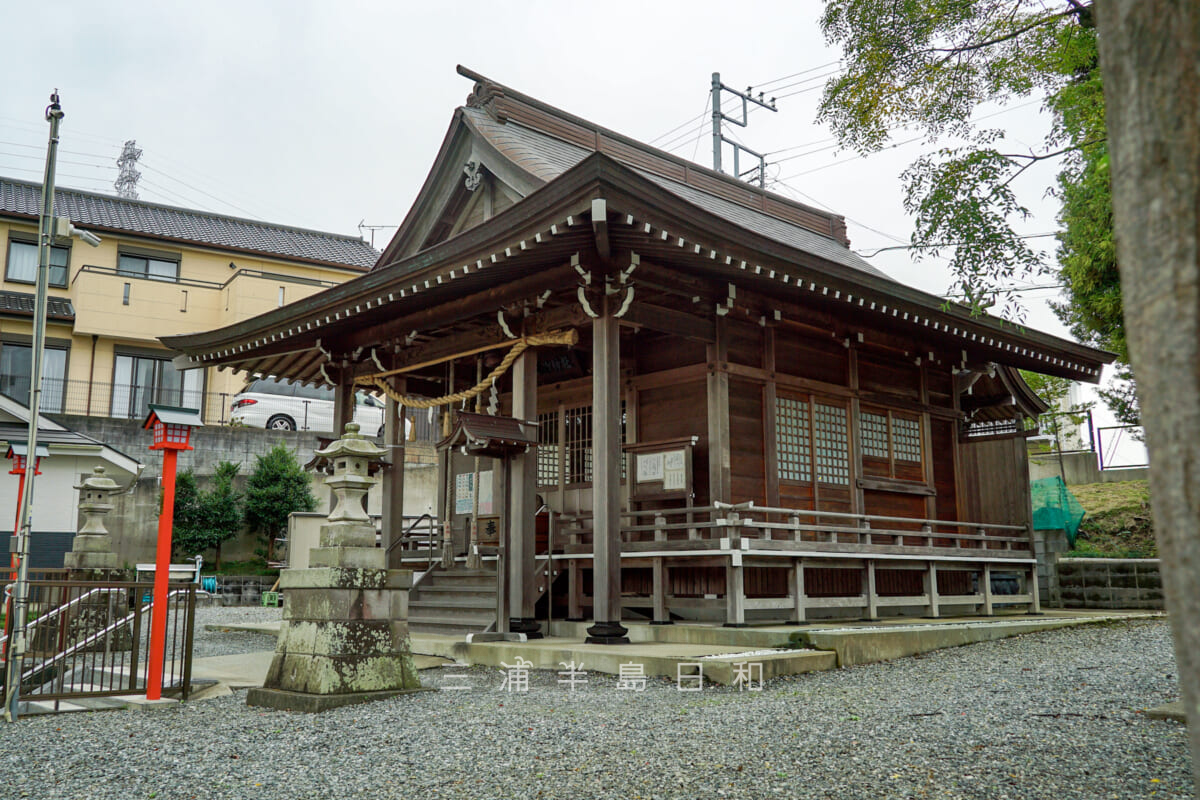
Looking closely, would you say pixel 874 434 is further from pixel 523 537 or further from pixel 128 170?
pixel 128 170

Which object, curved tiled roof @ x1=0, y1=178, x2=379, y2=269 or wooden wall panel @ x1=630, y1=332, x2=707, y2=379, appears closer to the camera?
wooden wall panel @ x1=630, y1=332, x2=707, y2=379

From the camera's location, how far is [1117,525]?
Answer: 18969 mm

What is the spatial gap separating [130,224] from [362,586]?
25125 mm

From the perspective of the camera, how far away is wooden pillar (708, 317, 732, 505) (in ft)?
35.8

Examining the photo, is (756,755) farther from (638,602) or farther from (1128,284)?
(638,602)

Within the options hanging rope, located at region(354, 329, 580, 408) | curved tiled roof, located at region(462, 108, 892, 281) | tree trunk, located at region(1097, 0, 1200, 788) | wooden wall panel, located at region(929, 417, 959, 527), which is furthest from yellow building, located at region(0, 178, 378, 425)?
tree trunk, located at region(1097, 0, 1200, 788)

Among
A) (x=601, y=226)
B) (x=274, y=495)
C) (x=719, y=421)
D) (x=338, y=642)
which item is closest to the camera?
(x=338, y=642)

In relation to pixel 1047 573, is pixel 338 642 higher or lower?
lower

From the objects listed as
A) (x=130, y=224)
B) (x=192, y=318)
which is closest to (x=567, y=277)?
(x=192, y=318)

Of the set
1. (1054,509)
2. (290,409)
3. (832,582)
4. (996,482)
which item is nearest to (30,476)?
(832,582)

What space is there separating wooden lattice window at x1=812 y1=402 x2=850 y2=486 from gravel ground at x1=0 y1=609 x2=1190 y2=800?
4.89 meters

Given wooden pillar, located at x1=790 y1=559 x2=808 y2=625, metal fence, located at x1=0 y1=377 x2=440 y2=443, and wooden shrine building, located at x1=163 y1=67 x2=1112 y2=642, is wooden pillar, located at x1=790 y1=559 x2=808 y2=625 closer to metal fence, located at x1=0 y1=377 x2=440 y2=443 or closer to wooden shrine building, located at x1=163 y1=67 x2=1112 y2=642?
wooden shrine building, located at x1=163 y1=67 x2=1112 y2=642

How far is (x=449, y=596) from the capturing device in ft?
38.6

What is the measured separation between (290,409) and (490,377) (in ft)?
55.0
